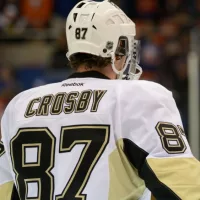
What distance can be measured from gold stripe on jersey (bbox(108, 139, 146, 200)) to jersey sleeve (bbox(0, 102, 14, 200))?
0.45 metres

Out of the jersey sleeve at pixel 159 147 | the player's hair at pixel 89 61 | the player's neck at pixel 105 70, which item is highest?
the player's hair at pixel 89 61

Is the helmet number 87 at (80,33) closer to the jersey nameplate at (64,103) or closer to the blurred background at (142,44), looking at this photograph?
the jersey nameplate at (64,103)

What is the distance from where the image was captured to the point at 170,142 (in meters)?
2.38

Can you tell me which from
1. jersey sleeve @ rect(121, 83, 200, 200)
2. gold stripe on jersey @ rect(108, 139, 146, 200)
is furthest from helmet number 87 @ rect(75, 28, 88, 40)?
gold stripe on jersey @ rect(108, 139, 146, 200)

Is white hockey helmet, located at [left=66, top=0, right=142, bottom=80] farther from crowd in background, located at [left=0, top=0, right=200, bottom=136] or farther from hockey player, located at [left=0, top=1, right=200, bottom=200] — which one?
crowd in background, located at [left=0, top=0, right=200, bottom=136]

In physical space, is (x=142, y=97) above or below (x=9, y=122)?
above

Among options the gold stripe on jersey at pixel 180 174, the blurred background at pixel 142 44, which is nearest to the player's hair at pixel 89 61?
the gold stripe on jersey at pixel 180 174

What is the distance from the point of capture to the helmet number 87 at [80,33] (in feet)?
8.55

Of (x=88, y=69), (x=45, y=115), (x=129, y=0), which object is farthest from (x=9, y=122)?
(x=129, y=0)

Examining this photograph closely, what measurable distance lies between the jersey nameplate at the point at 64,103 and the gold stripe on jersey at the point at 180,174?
0.99ft

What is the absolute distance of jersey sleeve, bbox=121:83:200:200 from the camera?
2311 millimetres

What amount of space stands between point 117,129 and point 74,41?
0.40 meters

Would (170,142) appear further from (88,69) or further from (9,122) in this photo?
(9,122)

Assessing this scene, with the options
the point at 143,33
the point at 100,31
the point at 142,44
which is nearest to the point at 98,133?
the point at 100,31
